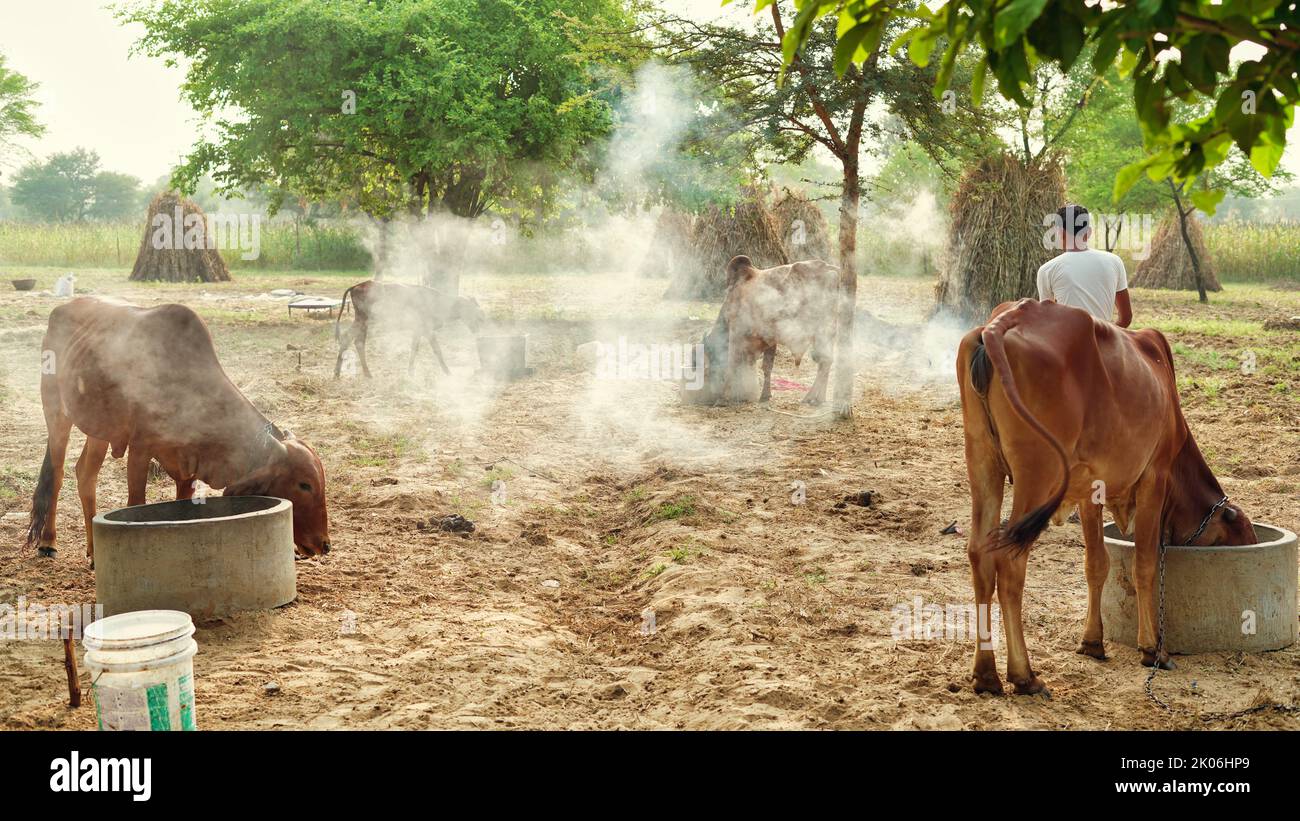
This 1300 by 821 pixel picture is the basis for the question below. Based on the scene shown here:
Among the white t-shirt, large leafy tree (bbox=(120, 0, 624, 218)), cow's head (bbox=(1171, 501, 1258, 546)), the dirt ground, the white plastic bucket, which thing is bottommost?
the dirt ground

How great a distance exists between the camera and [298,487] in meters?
6.12

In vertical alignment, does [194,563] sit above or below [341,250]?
below

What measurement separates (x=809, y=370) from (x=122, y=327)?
10.5 metres

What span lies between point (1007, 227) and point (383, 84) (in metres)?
10.3

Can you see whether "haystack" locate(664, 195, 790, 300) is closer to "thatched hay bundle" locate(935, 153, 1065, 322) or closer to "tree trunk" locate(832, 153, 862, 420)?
"thatched hay bundle" locate(935, 153, 1065, 322)

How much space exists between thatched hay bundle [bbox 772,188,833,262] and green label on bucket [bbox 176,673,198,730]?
782 inches

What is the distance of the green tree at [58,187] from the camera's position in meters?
68.4

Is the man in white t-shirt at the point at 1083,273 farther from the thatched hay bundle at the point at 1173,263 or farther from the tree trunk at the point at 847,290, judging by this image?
the thatched hay bundle at the point at 1173,263

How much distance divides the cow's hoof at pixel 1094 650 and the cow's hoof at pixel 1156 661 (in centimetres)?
18

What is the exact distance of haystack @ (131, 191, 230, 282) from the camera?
27.9m

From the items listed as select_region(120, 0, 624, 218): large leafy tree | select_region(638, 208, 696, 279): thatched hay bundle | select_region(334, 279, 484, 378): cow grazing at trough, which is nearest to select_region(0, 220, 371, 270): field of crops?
select_region(638, 208, 696, 279): thatched hay bundle

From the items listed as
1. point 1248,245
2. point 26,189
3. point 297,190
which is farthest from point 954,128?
point 26,189

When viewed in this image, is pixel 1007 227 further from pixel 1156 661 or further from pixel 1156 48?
pixel 1156 48

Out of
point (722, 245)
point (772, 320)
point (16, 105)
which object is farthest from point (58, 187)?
point (772, 320)
